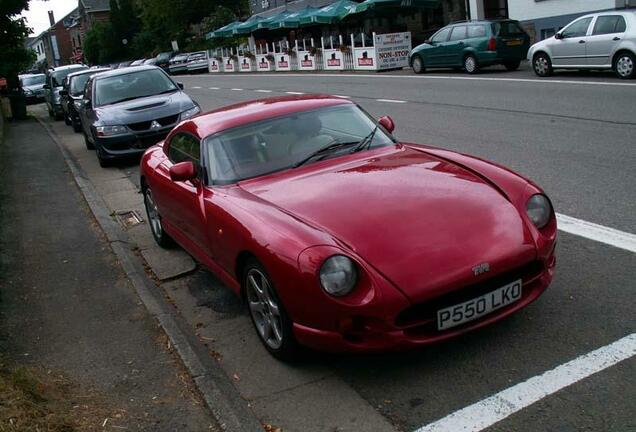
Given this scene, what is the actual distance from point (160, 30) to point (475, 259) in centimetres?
7572

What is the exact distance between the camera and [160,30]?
245 feet

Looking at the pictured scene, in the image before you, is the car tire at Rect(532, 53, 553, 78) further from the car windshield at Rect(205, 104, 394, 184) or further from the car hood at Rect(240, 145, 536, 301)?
the car hood at Rect(240, 145, 536, 301)

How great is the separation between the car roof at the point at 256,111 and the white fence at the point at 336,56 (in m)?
23.0

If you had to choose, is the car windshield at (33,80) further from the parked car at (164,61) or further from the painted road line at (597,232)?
the painted road line at (597,232)

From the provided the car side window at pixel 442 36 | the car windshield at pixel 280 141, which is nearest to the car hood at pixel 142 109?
the car windshield at pixel 280 141

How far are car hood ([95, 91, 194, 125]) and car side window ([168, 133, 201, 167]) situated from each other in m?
5.72

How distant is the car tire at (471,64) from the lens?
2158cm

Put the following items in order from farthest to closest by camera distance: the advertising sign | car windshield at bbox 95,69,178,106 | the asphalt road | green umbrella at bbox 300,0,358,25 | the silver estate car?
green umbrella at bbox 300,0,358,25 < the advertising sign < the silver estate car < car windshield at bbox 95,69,178,106 < the asphalt road

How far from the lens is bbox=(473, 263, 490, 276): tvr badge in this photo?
12.3ft

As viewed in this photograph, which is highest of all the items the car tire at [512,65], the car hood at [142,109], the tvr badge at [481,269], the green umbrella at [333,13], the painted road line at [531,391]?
the green umbrella at [333,13]

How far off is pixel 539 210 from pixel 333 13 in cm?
3206

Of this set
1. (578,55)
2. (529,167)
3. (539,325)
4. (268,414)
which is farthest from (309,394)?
(578,55)

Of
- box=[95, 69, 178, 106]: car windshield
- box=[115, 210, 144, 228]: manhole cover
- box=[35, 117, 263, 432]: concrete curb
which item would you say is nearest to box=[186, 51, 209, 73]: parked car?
box=[95, 69, 178, 106]: car windshield

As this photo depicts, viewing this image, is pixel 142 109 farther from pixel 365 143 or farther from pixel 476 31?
pixel 476 31
